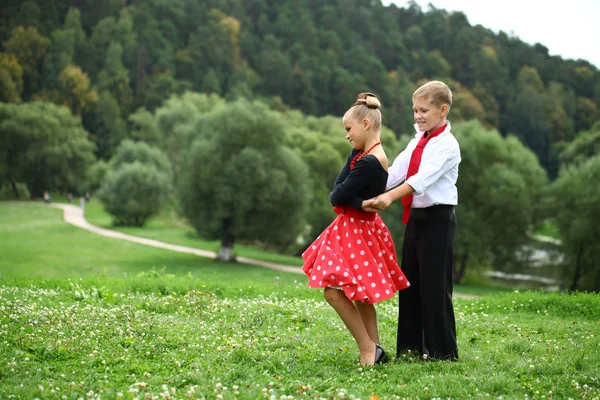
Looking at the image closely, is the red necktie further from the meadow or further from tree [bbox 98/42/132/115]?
tree [bbox 98/42/132/115]

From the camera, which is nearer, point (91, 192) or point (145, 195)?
point (145, 195)

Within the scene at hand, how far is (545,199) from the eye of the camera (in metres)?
41.5

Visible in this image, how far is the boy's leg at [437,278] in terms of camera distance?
21.2ft

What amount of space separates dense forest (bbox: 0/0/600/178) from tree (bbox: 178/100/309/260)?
52765 millimetres

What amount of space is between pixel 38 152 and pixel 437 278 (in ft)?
251

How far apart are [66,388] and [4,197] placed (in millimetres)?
78004

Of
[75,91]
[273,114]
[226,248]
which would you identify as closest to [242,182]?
[226,248]

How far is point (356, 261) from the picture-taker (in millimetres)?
6234

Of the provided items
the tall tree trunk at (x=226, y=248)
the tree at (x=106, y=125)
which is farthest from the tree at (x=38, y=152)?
the tall tree trunk at (x=226, y=248)

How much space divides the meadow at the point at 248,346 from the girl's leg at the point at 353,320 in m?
0.18

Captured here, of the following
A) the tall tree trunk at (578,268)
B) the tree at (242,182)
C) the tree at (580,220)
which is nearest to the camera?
the tree at (580,220)

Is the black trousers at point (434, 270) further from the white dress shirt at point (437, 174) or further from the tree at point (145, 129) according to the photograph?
the tree at point (145, 129)

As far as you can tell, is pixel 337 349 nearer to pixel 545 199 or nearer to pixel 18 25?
Answer: pixel 545 199

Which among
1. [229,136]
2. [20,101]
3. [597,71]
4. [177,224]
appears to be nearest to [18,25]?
[20,101]
